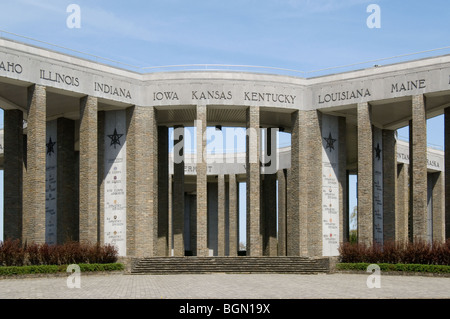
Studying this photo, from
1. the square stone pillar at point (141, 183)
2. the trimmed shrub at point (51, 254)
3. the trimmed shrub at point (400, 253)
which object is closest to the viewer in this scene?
the trimmed shrub at point (51, 254)

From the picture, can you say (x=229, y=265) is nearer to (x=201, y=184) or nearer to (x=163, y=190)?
(x=201, y=184)

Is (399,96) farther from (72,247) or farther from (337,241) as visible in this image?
(72,247)

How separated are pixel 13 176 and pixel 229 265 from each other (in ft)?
49.4

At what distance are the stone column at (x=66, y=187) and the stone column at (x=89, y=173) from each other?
375cm

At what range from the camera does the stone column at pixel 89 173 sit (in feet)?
129

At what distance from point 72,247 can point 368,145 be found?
18.4 m

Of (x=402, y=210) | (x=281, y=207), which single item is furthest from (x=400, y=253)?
(x=281, y=207)

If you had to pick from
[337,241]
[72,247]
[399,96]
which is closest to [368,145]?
[399,96]

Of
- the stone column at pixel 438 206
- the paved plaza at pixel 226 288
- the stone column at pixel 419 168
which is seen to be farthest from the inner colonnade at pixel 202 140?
the stone column at pixel 438 206

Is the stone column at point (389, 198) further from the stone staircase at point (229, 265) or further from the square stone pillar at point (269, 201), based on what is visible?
the stone staircase at point (229, 265)

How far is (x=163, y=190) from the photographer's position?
4778cm

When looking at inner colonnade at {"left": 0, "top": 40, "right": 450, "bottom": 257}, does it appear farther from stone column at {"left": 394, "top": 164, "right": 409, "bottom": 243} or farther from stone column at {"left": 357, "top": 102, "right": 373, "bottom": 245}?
stone column at {"left": 394, "top": 164, "right": 409, "bottom": 243}

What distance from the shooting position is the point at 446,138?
41938mm

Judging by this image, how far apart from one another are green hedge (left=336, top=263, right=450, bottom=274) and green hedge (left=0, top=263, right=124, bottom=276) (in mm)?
12129
